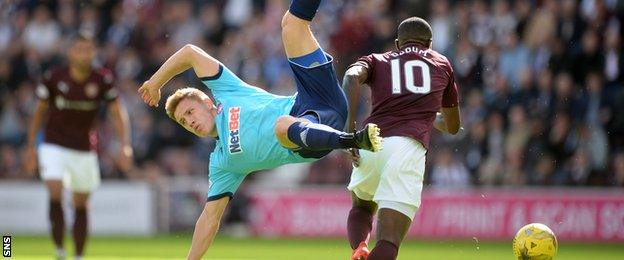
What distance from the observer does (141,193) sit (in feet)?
69.8

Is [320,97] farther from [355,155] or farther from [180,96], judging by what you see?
[180,96]

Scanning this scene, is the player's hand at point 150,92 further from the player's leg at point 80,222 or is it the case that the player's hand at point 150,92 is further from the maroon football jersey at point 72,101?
the maroon football jersey at point 72,101

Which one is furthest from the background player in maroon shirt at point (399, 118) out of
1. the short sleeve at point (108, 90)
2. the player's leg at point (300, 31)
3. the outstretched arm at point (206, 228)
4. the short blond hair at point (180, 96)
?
the short sleeve at point (108, 90)

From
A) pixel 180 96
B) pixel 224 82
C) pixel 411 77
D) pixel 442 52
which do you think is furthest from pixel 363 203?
pixel 442 52

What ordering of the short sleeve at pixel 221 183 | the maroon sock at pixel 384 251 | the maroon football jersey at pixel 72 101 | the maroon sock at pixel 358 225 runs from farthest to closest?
1. the maroon football jersey at pixel 72 101
2. the short sleeve at pixel 221 183
3. the maroon sock at pixel 358 225
4. the maroon sock at pixel 384 251

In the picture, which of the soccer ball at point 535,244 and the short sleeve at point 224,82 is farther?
the soccer ball at point 535,244

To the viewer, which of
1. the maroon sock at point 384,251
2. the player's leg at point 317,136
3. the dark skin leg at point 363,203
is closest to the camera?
the player's leg at point 317,136

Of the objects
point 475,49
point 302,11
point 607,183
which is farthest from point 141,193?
point 302,11

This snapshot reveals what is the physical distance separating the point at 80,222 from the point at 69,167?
825mm

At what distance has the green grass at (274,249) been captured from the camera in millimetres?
15883

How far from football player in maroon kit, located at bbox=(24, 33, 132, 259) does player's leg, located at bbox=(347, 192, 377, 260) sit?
16.6 feet

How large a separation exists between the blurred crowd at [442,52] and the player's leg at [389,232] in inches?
389

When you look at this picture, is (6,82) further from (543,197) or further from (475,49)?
(543,197)

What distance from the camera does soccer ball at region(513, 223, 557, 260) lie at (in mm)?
10633
